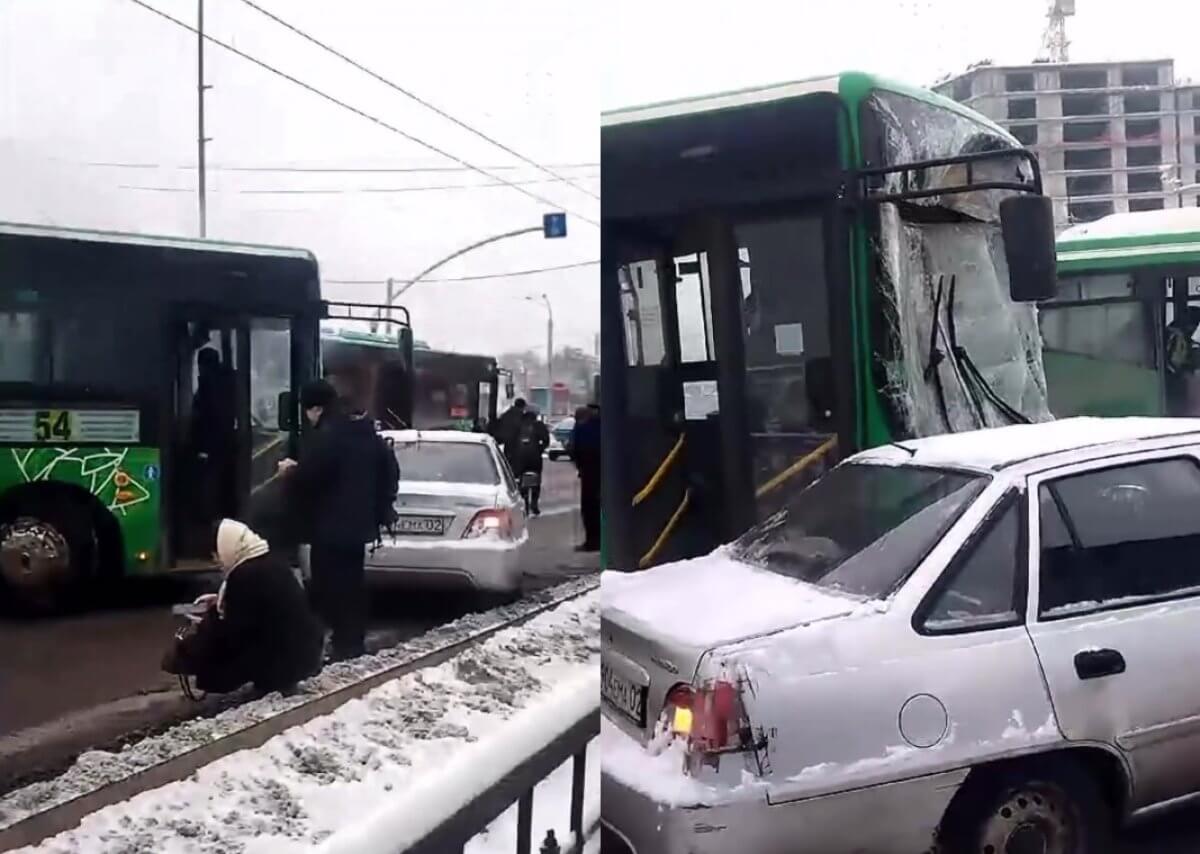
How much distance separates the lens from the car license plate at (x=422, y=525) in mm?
1101

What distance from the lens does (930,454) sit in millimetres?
1264

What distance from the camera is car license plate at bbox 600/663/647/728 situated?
1.22 m

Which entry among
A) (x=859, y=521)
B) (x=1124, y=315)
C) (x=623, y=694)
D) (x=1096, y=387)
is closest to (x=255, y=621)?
(x=623, y=694)

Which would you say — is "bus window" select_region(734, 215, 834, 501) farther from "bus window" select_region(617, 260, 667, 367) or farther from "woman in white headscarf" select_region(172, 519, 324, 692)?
"woman in white headscarf" select_region(172, 519, 324, 692)

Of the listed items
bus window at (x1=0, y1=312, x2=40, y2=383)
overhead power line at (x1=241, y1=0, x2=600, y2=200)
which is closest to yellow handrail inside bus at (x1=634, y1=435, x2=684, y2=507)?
overhead power line at (x1=241, y1=0, x2=600, y2=200)

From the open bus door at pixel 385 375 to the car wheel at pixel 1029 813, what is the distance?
75cm

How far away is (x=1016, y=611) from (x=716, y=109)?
0.69 meters

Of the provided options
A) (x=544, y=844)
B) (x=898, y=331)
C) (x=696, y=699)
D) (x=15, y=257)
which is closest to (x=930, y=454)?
(x=898, y=331)

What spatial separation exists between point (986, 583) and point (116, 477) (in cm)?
94

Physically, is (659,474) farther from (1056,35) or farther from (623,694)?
(1056,35)

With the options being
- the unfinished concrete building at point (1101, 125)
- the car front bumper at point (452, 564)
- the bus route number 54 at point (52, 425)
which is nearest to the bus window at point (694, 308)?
the car front bumper at point (452, 564)

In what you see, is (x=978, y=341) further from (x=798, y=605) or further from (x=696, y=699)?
(x=696, y=699)

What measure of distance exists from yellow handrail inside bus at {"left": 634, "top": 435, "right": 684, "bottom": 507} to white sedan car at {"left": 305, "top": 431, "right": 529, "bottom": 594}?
0.53ft

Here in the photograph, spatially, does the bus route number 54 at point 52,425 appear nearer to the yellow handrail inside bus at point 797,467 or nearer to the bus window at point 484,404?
the bus window at point 484,404
